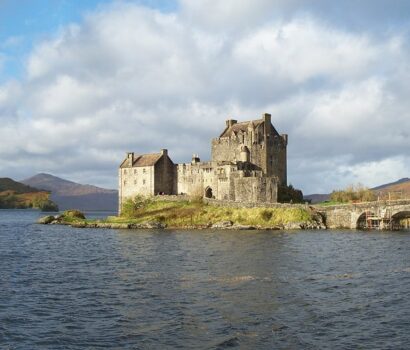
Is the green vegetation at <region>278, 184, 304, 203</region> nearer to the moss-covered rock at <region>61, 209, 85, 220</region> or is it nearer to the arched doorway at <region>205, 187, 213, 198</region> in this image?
the arched doorway at <region>205, 187, 213, 198</region>

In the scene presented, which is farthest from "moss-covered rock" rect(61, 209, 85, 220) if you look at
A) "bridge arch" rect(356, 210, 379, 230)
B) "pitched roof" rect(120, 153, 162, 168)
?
"bridge arch" rect(356, 210, 379, 230)

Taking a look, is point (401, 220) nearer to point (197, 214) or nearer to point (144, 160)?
point (197, 214)

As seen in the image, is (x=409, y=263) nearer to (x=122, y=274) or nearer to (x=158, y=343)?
(x=122, y=274)

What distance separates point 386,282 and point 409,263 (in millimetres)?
9335

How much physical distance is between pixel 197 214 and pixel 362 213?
2673 centimetres

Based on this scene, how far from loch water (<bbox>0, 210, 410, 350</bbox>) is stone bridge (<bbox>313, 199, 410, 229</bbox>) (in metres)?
24.4

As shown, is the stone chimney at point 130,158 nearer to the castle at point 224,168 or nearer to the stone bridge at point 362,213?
the castle at point 224,168

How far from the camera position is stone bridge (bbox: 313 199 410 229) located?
76250mm

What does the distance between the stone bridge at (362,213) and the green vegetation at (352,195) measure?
1101cm

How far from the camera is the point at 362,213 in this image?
79.2 metres

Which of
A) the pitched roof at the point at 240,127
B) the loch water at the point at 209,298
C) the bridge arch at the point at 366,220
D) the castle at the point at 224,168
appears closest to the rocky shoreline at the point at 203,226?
the bridge arch at the point at 366,220

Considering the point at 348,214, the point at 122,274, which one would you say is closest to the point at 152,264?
the point at 122,274

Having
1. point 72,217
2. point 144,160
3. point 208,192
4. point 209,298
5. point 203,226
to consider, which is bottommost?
point 209,298

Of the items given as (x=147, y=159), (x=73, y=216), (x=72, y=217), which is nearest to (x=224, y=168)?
(x=147, y=159)
